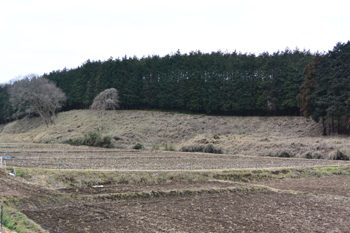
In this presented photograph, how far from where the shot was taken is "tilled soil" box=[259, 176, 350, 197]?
19.0m

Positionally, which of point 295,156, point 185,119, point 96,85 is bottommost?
point 295,156

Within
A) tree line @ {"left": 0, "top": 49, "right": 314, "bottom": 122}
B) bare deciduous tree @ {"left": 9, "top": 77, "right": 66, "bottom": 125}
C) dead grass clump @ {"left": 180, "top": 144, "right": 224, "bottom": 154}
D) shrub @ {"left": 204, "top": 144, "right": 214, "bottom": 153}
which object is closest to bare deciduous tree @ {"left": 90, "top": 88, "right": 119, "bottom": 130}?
tree line @ {"left": 0, "top": 49, "right": 314, "bottom": 122}

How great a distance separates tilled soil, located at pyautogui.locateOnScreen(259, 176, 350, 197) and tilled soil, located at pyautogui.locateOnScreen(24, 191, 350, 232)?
271 centimetres

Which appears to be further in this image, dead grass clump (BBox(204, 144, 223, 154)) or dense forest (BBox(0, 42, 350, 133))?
dense forest (BBox(0, 42, 350, 133))

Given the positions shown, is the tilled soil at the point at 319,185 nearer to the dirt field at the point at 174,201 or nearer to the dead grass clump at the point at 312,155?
the dirt field at the point at 174,201

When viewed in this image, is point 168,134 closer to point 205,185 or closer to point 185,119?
point 185,119

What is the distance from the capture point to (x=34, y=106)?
68875 millimetres

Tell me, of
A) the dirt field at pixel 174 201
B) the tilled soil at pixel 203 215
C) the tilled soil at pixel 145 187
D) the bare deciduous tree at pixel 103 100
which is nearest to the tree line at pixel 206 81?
the bare deciduous tree at pixel 103 100

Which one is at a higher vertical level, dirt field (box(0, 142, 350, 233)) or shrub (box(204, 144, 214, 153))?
dirt field (box(0, 142, 350, 233))

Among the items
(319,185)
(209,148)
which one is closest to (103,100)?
(209,148)

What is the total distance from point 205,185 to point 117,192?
5560mm

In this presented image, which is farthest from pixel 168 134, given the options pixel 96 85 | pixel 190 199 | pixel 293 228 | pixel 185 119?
pixel 293 228

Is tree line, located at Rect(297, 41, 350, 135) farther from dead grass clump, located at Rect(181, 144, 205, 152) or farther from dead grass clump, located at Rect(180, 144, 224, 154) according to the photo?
dead grass clump, located at Rect(181, 144, 205, 152)

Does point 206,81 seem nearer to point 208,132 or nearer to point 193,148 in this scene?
point 208,132
